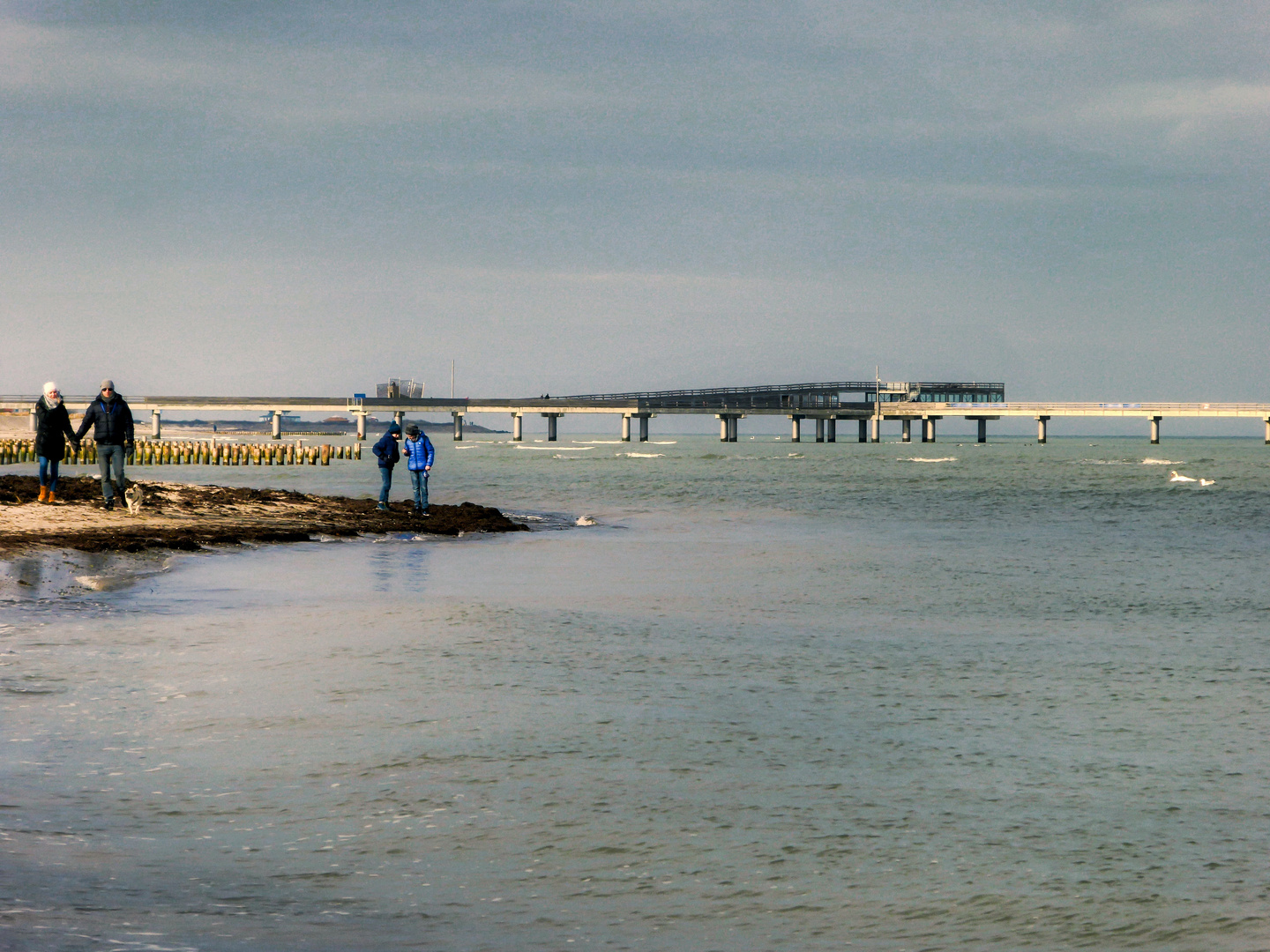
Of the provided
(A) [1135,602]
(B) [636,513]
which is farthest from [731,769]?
(B) [636,513]

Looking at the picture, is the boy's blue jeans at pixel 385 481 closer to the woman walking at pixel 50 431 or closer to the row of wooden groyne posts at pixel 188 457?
the woman walking at pixel 50 431

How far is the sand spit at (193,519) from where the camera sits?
2395 centimetres

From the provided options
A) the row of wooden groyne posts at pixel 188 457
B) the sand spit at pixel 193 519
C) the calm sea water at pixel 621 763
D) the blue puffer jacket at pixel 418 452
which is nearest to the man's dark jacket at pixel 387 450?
the blue puffer jacket at pixel 418 452

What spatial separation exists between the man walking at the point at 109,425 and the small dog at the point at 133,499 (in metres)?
1.86

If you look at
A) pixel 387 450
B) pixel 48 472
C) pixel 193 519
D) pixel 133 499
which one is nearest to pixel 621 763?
pixel 387 450

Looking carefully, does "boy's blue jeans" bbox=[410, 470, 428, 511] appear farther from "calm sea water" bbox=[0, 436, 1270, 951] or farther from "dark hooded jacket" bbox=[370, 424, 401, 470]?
"calm sea water" bbox=[0, 436, 1270, 951]

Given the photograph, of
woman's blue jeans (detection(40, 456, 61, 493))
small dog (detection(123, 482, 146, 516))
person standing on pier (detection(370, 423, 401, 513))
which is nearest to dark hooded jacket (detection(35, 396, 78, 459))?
woman's blue jeans (detection(40, 456, 61, 493))

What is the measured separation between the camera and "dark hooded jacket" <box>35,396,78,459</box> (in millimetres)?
24828

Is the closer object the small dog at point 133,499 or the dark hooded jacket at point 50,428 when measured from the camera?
the dark hooded jacket at point 50,428

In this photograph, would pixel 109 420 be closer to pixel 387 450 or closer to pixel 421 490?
pixel 387 450

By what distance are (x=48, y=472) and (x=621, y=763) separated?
21630 mm

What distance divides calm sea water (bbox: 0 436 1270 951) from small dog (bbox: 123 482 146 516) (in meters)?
7.24

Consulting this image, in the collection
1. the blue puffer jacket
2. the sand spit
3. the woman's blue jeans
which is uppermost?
the blue puffer jacket

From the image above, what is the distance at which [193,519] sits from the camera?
2889 centimetres
